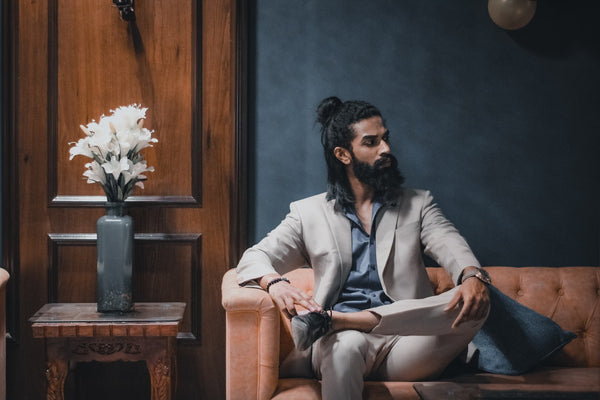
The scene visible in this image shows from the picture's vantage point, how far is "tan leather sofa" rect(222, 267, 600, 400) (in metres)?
1.99

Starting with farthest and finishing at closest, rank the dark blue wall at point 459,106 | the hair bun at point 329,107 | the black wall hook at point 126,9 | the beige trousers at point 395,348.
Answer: the dark blue wall at point 459,106
the black wall hook at point 126,9
the hair bun at point 329,107
the beige trousers at point 395,348

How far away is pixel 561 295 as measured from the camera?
249 cm

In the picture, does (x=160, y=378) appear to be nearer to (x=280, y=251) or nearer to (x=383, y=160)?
(x=280, y=251)

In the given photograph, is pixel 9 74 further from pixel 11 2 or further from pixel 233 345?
pixel 233 345

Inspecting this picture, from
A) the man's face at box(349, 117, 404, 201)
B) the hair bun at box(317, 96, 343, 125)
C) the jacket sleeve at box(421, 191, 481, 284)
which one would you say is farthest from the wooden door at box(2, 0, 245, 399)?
the jacket sleeve at box(421, 191, 481, 284)

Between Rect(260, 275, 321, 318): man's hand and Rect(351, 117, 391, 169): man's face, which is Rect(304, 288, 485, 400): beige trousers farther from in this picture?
Rect(351, 117, 391, 169): man's face

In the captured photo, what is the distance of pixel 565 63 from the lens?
9.32 feet

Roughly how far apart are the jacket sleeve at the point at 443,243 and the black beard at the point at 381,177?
0.46 feet

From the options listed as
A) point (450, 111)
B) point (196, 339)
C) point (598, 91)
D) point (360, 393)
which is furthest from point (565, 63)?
point (196, 339)

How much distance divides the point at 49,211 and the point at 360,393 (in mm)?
1777

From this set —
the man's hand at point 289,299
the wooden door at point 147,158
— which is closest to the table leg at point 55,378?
the wooden door at point 147,158

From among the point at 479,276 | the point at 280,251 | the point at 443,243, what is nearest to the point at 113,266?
the point at 280,251

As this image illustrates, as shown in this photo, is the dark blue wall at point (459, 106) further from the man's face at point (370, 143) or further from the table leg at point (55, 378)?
the table leg at point (55, 378)

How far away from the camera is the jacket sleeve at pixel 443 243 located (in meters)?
2.12
